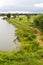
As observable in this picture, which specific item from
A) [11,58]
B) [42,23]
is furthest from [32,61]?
[42,23]

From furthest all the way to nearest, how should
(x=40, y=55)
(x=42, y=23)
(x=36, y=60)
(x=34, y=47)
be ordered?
1. (x=42, y=23)
2. (x=34, y=47)
3. (x=40, y=55)
4. (x=36, y=60)

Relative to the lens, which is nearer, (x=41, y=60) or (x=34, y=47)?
(x=41, y=60)

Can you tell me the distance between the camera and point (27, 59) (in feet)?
58.4

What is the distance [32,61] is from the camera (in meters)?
17.3

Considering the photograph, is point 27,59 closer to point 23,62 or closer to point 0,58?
point 23,62

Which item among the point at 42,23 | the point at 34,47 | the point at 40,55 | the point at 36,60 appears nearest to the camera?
the point at 36,60

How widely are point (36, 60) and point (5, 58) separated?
2791mm

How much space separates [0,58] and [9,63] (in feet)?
4.38

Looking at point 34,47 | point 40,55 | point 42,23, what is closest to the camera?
point 40,55

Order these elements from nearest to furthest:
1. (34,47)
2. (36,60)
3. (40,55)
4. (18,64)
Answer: (18,64), (36,60), (40,55), (34,47)

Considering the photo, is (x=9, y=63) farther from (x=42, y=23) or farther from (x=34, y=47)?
(x=42, y=23)

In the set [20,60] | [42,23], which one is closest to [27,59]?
[20,60]

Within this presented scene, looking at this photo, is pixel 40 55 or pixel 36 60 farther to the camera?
pixel 40 55

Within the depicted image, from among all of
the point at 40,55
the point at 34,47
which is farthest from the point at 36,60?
the point at 34,47
